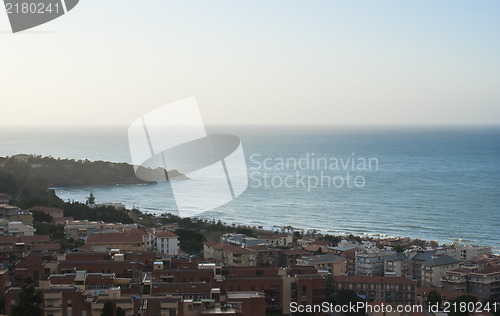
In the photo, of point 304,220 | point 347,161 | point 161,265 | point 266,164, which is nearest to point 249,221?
point 304,220

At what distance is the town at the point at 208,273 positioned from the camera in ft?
21.3

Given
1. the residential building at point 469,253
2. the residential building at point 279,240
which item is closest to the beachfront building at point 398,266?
the residential building at point 469,253

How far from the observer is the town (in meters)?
6.49

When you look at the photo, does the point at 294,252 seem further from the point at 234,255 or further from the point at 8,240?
the point at 8,240

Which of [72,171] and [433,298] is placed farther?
[72,171]

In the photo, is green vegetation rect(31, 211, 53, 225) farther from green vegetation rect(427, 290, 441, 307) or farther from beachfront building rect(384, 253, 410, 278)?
green vegetation rect(427, 290, 441, 307)

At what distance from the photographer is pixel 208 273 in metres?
7.73

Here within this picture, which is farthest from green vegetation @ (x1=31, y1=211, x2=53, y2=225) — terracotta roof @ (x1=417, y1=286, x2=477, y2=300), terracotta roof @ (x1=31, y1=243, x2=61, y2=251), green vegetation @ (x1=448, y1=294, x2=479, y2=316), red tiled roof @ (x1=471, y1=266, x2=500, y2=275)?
green vegetation @ (x1=448, y1=294, x2=479, y2=316)

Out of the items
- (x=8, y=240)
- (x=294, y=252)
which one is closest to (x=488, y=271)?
(x=294, y=252)

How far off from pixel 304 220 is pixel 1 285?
35.9ft

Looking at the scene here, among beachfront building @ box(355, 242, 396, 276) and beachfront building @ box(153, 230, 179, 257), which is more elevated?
beachfront building @ box(153, 230, 179, 257)

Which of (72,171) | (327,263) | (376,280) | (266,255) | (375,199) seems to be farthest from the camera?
(72,171)

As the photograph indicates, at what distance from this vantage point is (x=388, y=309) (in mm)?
7457

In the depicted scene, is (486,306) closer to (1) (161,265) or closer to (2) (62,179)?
(1) (161,265)
